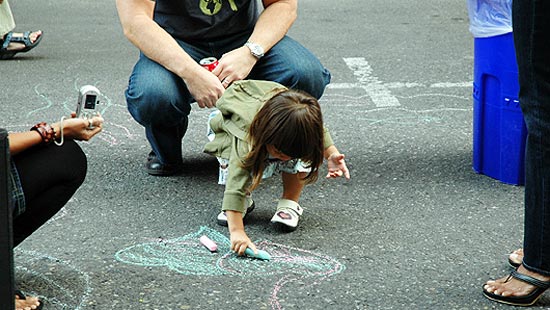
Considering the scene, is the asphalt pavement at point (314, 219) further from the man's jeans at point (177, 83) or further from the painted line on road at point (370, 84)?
the man's jeans at point (177, 83)

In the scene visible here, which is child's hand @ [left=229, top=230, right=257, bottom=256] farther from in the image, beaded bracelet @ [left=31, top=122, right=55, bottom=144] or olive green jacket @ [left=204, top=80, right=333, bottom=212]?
beaded bracelet @ [left=31, top=122, right=55, bottom=144]

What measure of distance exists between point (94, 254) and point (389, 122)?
2.08 metres

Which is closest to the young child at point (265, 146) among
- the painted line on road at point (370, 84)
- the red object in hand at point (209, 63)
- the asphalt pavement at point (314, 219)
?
the asphalt pavement at point (314, 219)

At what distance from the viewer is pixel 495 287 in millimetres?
Result: 2910

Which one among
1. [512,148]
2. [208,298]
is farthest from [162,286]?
[512,148]

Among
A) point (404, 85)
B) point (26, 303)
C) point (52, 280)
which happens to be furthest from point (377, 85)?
point (26, 303)

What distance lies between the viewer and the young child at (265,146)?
311cm

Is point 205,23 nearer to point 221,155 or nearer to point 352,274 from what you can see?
point 221,155

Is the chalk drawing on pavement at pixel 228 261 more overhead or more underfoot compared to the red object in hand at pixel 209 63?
more underfoot

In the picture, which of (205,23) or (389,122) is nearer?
(205,23)

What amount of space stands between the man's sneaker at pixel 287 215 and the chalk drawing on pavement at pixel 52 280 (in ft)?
2.48

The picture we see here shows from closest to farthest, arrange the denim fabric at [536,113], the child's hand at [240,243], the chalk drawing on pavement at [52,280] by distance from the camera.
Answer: the denim fabric at [536,113] → the chalk drawing on pavement at [52,280] → the child's hand at [240,243]

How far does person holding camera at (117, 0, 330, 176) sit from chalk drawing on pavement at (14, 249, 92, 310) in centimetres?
88

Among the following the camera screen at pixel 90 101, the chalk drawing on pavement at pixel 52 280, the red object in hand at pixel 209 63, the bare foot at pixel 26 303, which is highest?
the camera screen at pixel 90 101
